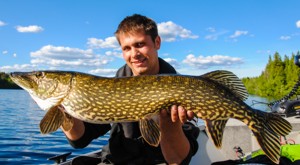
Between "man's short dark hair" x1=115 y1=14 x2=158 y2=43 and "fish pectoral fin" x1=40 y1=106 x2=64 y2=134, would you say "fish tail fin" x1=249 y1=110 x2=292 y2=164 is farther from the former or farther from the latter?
"fish pectoral fin" x1=40 y1=106 x2=64 y2=134

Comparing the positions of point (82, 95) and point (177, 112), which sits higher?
point (82, 95)

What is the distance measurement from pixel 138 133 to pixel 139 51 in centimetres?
86

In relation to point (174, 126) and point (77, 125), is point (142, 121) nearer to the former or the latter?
point (174, 126)

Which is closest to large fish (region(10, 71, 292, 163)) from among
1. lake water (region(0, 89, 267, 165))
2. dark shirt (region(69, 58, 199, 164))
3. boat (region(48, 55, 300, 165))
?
dark shirt (region(69, 58, 199, 164))

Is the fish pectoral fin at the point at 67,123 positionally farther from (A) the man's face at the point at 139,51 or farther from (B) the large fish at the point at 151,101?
(A) the man's face at the point at 139,51

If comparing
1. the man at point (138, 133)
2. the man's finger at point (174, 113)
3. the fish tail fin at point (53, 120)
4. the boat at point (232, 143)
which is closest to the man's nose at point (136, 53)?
the man at point (138, 133)

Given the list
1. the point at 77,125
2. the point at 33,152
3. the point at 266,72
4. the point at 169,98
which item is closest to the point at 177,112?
the point at 169,98

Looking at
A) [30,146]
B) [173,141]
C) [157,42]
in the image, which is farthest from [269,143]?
[30,146]

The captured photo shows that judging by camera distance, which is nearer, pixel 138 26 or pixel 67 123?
pixel 67 123

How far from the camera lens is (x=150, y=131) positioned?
256cm

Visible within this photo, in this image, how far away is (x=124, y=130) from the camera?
3.18m

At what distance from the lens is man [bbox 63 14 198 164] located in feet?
9.48

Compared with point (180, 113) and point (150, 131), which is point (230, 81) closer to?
point (180, 113)

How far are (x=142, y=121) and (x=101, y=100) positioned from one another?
1.35 ft
